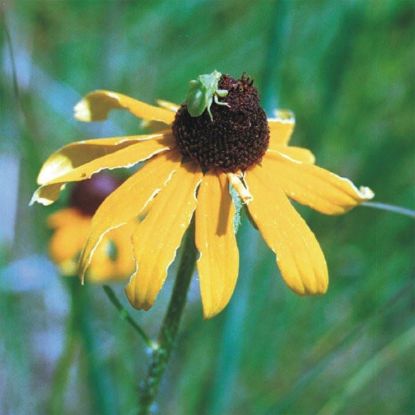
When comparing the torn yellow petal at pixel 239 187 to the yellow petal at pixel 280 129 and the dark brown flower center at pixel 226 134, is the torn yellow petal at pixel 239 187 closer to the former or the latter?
the dark brown flower center at pixel 226 134

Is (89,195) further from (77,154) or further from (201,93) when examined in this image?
(201,93)

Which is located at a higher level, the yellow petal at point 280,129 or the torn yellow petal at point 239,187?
the yellow petal at point 280,129

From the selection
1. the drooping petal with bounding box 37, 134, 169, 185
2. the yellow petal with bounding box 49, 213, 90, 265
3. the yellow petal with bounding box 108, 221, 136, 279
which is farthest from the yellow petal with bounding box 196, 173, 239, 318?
the yellow petal with bounding box 49, 213, 90, 265

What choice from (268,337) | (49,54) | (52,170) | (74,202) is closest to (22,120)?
(52,170)

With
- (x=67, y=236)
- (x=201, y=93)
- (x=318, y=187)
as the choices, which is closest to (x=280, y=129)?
(x=318, y=187)

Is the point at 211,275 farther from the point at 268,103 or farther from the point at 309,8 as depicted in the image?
the point at 309,8

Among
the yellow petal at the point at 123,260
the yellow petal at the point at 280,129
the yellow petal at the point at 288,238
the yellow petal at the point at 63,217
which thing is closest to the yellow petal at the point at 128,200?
the yellow petal at the point at 288,238
